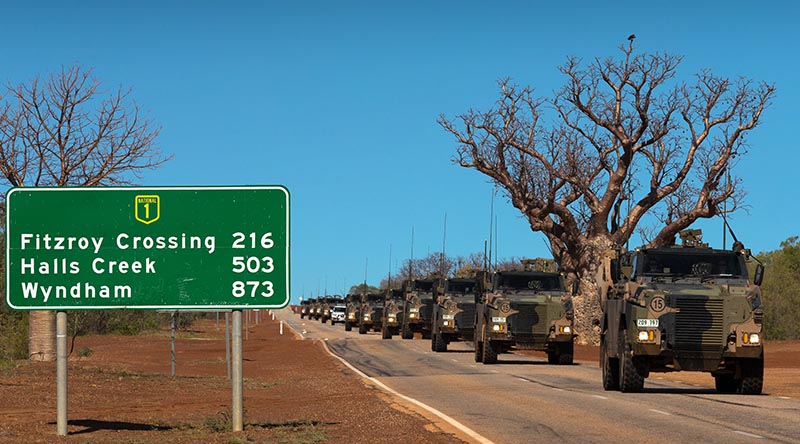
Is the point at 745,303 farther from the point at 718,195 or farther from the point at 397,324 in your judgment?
the point at 397,324

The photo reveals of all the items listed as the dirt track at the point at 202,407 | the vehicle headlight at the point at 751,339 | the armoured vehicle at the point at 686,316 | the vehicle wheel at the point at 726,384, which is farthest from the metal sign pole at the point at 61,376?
the vehicle wheel at the point at 726,384

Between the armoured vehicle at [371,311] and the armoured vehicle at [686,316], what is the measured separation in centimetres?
4573

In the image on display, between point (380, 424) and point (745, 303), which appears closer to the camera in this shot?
point (380, 424)

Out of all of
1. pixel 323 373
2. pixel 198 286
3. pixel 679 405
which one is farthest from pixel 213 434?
pixel 323 373

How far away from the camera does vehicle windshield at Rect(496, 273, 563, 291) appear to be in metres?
36.7

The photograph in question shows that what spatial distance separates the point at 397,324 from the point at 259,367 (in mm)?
21803

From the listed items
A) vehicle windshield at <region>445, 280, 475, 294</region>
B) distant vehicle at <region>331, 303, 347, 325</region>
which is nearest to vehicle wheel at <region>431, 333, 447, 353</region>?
vehicle windshield at <region>445, 280, 475, 294</region>

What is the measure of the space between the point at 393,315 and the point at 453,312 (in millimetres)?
16285

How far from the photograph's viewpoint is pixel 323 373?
3375 centimetres

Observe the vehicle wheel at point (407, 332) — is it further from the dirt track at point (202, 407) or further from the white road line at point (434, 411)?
the white road line at point (434, 411)

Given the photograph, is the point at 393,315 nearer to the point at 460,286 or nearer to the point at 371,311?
the point at 371,311

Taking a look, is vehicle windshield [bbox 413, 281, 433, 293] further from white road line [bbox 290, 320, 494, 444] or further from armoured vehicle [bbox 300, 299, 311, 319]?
armoured vehicle [bbox 300, 299, 311, 319]

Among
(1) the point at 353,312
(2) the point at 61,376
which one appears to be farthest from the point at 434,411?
(1) the point at 353,312

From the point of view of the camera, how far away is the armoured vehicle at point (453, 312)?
44094mm
